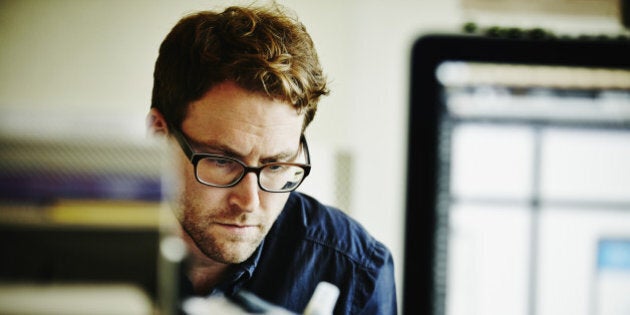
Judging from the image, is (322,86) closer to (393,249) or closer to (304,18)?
(304,18)

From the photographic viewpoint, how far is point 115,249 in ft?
0.64

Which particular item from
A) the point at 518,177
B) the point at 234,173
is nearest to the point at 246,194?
the point at 234,173

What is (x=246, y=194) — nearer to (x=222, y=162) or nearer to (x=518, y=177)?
(x=222, y=162)

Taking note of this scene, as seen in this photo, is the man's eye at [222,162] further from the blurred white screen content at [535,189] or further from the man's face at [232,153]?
the blurred white screen content at [535,189]

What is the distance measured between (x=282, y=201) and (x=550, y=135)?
185mm

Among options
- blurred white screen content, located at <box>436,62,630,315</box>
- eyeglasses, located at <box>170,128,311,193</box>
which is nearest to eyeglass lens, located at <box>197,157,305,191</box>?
eyeglasses, located at <box>170,128,311,193</box>

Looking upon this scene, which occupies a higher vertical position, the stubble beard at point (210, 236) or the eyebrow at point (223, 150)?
the eyebrow at point (223, 150)

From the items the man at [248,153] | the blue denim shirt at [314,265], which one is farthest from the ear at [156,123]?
the blue denim shirt at [314,265]

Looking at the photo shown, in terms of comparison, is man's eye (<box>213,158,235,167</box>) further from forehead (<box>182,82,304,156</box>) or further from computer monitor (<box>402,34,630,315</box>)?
computer monitor (<box>402,34,630,315</box>)

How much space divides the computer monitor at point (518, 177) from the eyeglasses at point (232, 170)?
0.08 m

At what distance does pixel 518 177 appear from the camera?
0.38 m

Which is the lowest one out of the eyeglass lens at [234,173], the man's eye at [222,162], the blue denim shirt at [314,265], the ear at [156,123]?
the blue denim shirt at [314,265]

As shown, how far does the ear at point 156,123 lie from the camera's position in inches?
14.6

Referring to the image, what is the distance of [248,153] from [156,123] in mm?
61
